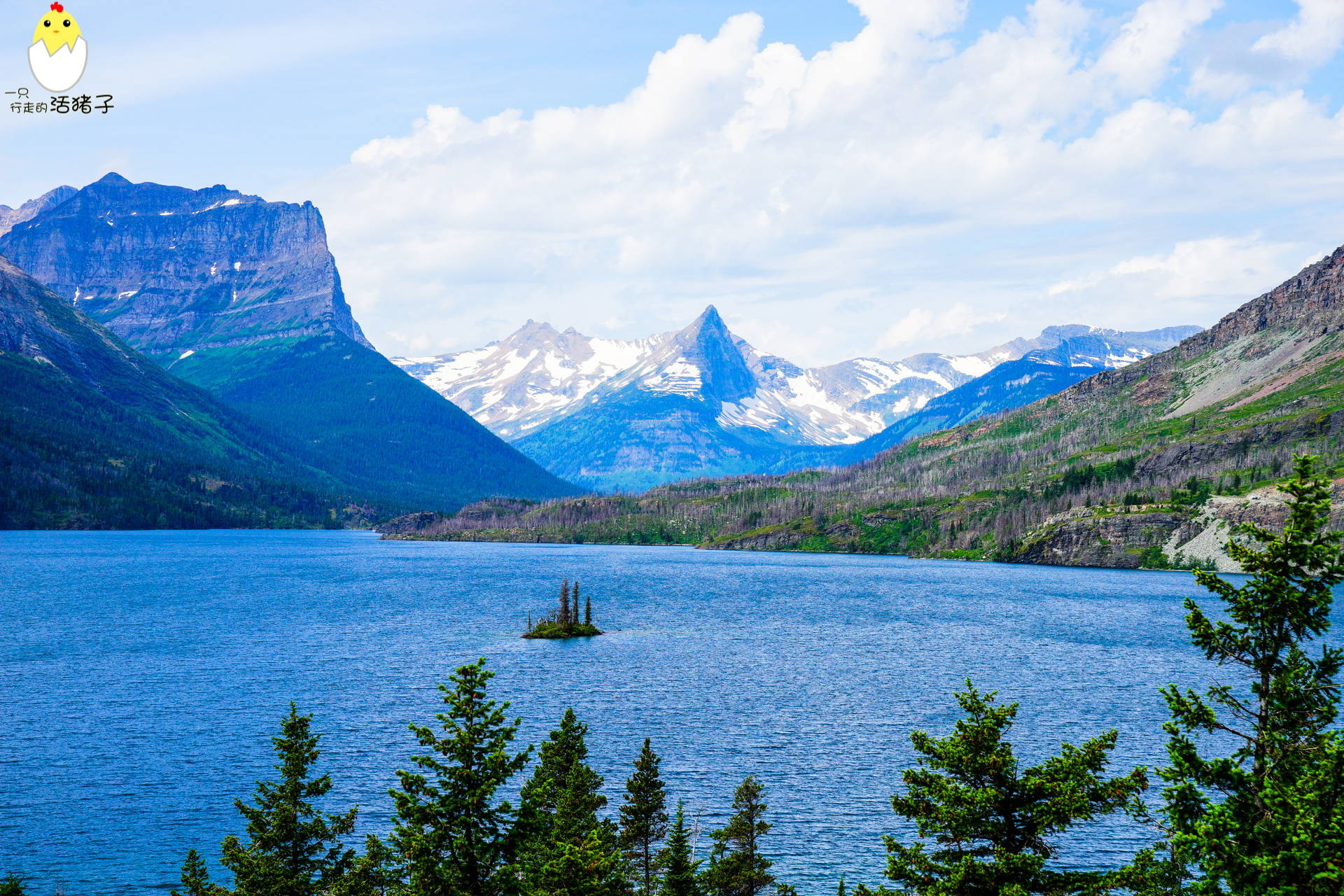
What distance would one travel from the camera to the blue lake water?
60281mm

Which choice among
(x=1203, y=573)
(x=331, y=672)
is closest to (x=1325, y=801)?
(x=1203, y=573)

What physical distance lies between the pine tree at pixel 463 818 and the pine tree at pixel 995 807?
12.5 meters

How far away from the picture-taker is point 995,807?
26.5 metres

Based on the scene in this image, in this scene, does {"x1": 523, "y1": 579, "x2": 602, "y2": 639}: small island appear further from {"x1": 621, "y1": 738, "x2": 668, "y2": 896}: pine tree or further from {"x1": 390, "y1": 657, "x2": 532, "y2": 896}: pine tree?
{"x1": 390, "y1": 657, "x2": 532, "y2": 896}: pine tree

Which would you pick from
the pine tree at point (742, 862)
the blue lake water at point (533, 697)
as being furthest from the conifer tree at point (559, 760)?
the blue lake water at point (533, 697)

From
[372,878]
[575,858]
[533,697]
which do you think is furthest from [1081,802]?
[533,697]

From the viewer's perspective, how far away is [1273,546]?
24.3m

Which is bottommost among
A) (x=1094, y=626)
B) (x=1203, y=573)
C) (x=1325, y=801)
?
(x=1094, y=626)

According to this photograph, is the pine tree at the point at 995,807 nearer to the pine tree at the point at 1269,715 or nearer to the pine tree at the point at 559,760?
the pine tree at the point at 1269,715

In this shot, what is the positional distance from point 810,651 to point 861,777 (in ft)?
192

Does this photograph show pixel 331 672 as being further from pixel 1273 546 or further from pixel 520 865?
pixel 1273 546

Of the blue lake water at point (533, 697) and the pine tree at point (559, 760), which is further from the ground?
the pine tree at point (559, 760)

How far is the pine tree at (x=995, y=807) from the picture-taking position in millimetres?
25359

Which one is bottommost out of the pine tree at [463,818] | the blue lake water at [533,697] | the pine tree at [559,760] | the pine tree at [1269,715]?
the blue lake water at [533,697]
